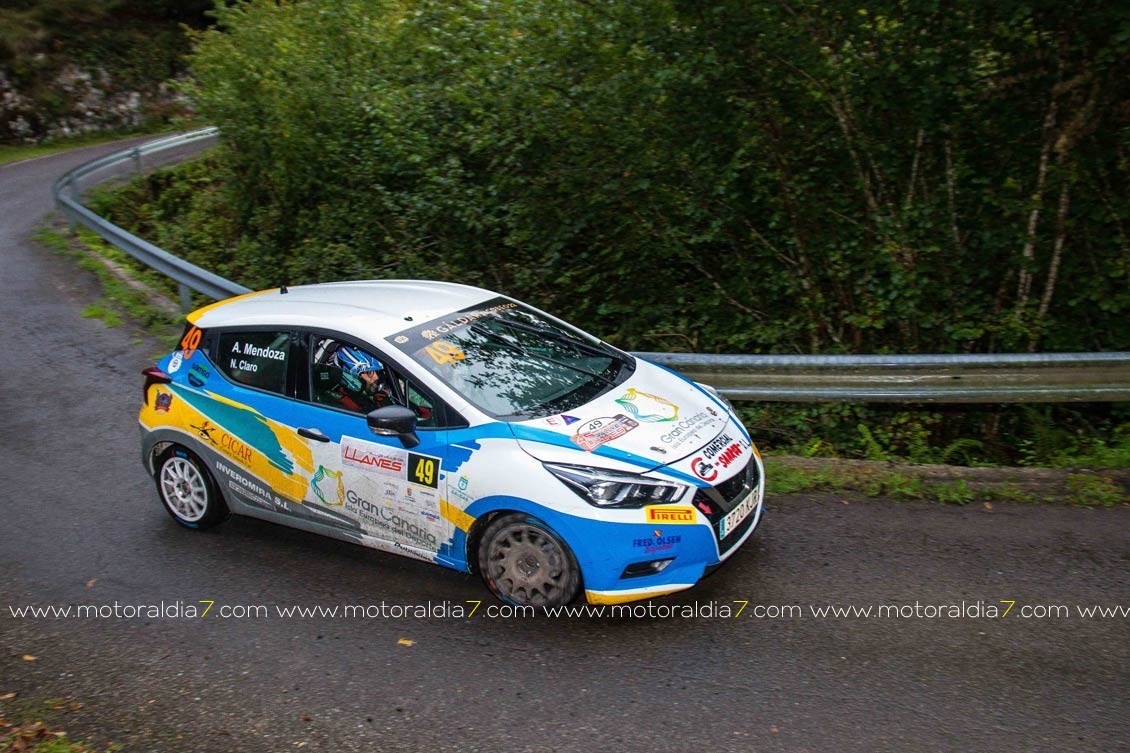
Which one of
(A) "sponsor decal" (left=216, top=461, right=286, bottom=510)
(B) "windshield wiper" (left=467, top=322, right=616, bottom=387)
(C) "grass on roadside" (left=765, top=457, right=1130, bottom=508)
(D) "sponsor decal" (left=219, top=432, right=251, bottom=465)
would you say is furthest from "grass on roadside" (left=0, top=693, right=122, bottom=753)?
(C) "grass on roadside" (left=765, top=457, right=1130, bottom=508)

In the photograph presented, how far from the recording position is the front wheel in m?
5.11

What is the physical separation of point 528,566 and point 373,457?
1126 mm

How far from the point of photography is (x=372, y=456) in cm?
555

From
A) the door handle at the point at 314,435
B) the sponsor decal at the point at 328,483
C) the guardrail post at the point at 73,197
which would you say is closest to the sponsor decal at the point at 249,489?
the sponsor decal at the point at 328,483

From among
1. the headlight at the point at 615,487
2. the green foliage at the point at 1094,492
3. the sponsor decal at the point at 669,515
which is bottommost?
the green foliage at the point at 1094,492

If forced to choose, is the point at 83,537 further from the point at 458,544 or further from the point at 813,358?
the point at 813,358

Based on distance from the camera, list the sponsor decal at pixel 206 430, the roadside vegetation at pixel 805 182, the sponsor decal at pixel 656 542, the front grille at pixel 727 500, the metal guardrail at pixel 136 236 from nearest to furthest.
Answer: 1. the sponsor decal at pixel 656 542
2. the front grille at pixel 727 500
3. the sponsor decal at pixel 206 430
4. the roadside vegetation at pixel 805 182
5. the metal guardrail at pixel 136 236

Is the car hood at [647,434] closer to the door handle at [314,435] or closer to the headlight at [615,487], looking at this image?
the headlight at [615,487]

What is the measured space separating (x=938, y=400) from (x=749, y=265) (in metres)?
2.74

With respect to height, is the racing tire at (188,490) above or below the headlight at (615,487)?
below

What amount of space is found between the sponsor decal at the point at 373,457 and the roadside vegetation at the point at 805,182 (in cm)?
391

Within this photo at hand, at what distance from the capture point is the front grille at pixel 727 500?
5102mm

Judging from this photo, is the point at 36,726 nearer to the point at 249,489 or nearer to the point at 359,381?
the point at 249,489

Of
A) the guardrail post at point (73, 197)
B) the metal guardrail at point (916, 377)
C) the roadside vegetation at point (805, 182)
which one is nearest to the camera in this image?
the metal guardrail at point (916, 377)
